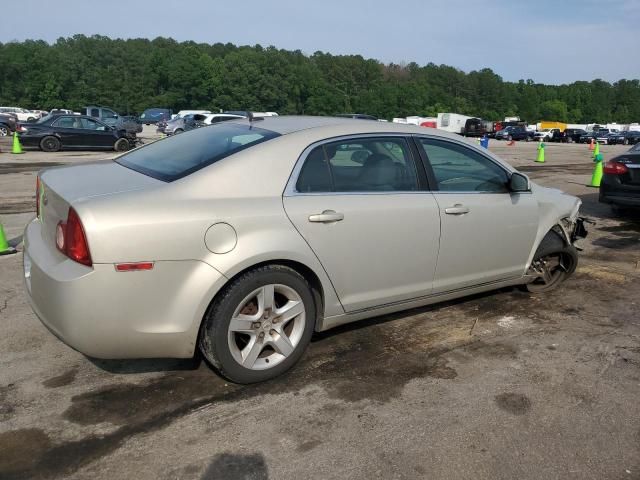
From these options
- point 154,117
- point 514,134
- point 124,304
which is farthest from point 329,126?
point 154,117

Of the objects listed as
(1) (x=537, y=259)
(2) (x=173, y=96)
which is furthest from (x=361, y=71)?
(1) (x=537, y=259)

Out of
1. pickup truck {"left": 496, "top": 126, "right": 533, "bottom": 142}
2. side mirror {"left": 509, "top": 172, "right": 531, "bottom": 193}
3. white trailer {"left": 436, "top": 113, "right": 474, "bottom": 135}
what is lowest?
side mirror {"left": 509, "top": 172, "right": 531, "bottom": 193}

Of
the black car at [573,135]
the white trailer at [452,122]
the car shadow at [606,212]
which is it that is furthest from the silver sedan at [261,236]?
the white trailer at [452,122]

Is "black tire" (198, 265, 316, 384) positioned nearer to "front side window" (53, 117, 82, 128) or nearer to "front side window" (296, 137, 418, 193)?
"front side window" (296, 137, 418, 193)

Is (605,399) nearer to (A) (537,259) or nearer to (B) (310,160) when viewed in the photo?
(A) (537,259)

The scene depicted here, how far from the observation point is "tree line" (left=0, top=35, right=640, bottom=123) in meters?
99.4

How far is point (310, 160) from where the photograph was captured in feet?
11.1

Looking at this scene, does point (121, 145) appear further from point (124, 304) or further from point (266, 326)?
point (124, 304)

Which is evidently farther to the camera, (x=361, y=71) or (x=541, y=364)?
(x=361, y=71)

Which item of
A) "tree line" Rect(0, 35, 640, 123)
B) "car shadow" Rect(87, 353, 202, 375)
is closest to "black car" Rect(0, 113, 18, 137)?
"car shadow" Rect(87, 353, 202, 375)

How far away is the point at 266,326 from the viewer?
3193mm

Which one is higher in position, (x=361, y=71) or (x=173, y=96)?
(x=361, y=71)

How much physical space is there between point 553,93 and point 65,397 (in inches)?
6790

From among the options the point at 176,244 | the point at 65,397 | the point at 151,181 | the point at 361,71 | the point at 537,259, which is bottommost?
the point at 65,397
